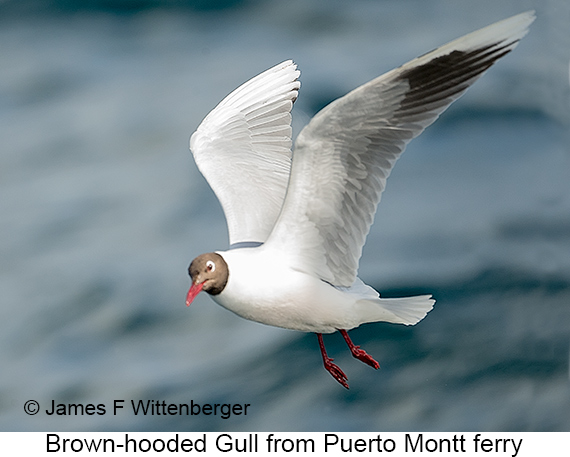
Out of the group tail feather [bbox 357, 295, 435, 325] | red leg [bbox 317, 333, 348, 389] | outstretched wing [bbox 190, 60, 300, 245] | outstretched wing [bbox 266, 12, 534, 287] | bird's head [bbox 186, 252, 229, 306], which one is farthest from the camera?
outstretched wing [bbox 190, 60, 300, 245]

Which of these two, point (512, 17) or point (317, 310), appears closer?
point (512, 17)

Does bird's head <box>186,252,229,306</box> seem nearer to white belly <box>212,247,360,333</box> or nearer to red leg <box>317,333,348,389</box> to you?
white belly <box>212,247,360,333</box>

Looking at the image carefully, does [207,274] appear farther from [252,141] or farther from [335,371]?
[252,141]

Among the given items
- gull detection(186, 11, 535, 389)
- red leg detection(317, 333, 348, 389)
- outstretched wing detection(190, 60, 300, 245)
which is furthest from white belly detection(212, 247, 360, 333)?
outstretched wing detection(190, 60, 300, 245)

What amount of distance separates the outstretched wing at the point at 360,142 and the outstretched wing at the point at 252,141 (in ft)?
2.71

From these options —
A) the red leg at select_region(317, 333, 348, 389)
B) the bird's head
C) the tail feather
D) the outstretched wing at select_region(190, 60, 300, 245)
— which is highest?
the outstretched wing at select_region(190, 60, 300, 245)

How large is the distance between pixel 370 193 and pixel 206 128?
174 cm

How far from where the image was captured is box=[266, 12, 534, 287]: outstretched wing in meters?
4.41

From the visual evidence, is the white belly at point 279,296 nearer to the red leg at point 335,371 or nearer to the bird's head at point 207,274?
the bird's head at point 207,274

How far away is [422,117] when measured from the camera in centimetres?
454

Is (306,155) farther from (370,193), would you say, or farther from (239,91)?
(239,91)

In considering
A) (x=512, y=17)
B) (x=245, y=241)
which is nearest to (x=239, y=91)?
(x=245, y=241)

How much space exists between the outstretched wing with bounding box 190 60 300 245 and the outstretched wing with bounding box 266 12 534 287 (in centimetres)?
83

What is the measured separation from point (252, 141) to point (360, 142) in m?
1.56
